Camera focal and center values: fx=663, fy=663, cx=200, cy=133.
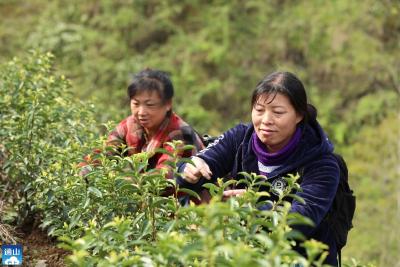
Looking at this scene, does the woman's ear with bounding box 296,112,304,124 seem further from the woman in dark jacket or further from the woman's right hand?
the woman's right hand

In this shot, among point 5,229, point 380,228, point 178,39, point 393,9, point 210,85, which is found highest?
point 393,9

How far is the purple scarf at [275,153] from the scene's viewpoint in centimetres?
341

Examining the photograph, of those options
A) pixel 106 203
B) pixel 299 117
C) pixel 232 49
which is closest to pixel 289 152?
pixel 299 117

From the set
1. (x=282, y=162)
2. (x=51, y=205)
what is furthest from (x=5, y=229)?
(x=282, y=162)

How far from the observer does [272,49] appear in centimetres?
1321

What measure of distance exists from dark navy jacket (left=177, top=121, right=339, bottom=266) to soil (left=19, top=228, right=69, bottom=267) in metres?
0.84

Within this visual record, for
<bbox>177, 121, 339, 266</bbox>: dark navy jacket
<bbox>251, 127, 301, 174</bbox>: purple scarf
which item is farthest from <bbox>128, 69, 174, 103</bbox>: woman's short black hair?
<bbox>251, 127, 301, 174</bbox>: purple scarf

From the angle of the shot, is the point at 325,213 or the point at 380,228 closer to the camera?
the point at 325,213

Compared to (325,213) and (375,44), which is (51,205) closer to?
(325,213)

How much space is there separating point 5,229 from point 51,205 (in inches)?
11.2

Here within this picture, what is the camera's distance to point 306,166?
3357 millimetres

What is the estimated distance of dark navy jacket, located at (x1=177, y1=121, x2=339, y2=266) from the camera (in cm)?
323

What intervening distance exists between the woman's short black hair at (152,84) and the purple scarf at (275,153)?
1.31m

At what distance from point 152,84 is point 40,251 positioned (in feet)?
4.72
